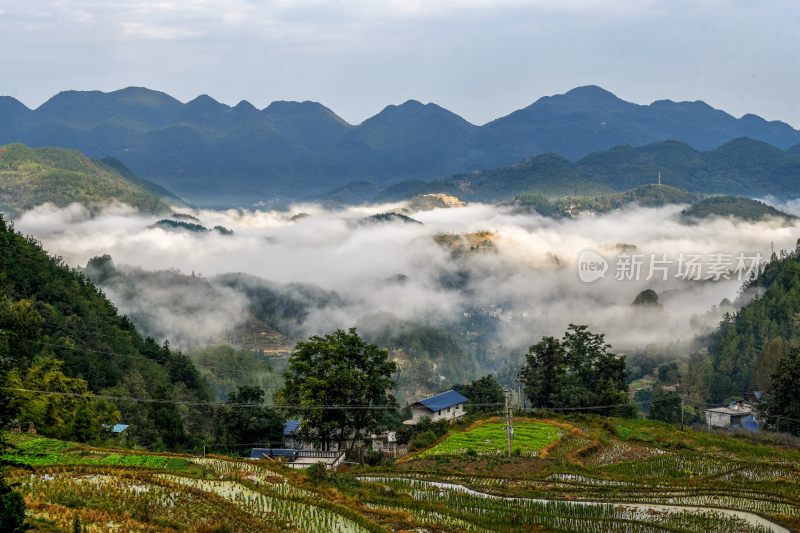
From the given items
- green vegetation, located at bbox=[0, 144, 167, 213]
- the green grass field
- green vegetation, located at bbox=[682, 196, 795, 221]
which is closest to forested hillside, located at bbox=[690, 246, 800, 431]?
the green grass field

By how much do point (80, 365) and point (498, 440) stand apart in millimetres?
29090

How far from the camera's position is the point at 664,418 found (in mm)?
66250

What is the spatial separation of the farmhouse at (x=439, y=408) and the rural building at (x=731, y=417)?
61.1 feet

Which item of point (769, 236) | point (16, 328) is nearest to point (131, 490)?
point (16, 328)

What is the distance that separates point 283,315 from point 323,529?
130m

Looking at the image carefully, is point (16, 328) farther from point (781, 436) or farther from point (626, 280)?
point (626, 280)

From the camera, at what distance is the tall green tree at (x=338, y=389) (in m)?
41.6

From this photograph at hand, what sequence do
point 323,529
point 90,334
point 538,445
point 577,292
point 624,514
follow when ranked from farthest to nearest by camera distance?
point 577,292, point 90,334, point 538,445, point 624,514, point 323,529

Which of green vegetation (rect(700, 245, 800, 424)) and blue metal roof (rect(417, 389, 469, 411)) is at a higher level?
green vegetation (rect(700, 245, 800, 424))

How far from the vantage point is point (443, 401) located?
6350 centimetres

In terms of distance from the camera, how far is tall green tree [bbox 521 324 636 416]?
5794cm

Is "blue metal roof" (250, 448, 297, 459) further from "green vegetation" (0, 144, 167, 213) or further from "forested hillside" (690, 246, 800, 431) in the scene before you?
"green vegetation" (0, 144, 167, 213)

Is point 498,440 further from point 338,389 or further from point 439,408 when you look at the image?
point 439,408

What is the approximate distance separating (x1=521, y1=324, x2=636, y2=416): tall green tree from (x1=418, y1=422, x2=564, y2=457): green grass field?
9567 millimetres
